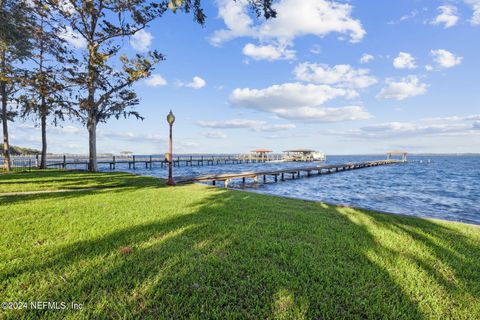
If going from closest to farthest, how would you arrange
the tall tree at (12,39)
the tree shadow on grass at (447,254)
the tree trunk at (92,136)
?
the tree shadow on grass at (447,254), the tall tree at (12,39), the tree trunk at (92,136)

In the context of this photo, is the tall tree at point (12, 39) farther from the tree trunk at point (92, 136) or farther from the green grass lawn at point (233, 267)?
the green grass lawn at point (233, 267)

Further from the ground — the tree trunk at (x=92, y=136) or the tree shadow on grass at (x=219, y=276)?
the tree trunk at (x=92, y=136)

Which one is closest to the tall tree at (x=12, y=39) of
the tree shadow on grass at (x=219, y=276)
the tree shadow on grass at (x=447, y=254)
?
the tree shadow on grass at (x=219, y=276)

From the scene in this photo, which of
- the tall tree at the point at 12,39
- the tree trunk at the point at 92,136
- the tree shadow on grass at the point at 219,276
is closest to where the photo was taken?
the tree shadow on grass at the point at 219,276

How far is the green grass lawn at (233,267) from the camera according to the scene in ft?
8.18

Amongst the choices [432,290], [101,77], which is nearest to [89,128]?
[101,77]

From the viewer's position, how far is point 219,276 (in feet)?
9.86

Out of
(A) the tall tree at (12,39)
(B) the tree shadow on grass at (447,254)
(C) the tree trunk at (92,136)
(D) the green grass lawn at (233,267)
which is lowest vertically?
(B) the tree shadow on grass at (447,254)

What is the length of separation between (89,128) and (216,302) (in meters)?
19.5

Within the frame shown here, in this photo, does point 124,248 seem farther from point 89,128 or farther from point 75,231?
point 89,128

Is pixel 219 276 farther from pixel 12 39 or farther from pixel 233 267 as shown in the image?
pixel 12 39

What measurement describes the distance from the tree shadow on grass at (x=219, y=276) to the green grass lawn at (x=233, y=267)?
0.01m

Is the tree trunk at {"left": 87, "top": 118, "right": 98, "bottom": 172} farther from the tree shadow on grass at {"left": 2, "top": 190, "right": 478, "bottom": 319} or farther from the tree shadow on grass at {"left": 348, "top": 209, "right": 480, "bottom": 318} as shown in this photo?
the tree shadow on grass at {"left": 348, "top": 209, "right": 480, "bottom": 318}

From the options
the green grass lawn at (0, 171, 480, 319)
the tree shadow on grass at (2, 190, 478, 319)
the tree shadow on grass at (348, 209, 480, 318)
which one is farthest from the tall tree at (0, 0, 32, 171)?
the tree shadow on grass at (348, 209, 480, 318)
